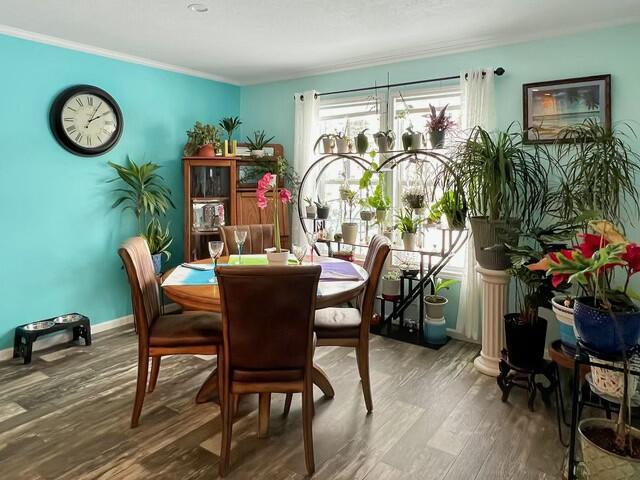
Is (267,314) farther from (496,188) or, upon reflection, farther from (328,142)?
(328,142)

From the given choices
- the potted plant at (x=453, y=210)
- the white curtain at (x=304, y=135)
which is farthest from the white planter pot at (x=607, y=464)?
the white curtain at (x=304, y=135)

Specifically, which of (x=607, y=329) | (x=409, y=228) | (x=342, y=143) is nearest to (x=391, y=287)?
(x=409, y=228)

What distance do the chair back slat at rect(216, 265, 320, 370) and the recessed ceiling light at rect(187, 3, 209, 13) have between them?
185 cm

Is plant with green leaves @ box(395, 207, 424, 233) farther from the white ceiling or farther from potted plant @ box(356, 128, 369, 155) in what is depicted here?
the white ceiling

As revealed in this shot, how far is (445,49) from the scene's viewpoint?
358 cm

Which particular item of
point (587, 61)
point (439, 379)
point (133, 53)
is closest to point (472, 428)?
point (439, 379)

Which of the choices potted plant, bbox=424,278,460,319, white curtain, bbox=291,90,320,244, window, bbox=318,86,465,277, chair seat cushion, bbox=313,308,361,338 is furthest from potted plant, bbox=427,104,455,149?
chair seat cushion, bbox=313,308,361,338

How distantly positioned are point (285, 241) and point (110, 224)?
5.32ft

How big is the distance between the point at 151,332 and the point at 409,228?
211 centimetres

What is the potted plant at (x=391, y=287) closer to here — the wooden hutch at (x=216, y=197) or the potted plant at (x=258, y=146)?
the wooden hutch at (x=216, y=197)

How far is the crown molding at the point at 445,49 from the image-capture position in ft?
10.0

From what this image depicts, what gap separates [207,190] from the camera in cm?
435

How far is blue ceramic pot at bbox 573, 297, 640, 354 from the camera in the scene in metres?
1.62

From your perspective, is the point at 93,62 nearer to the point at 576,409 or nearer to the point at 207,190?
the point at 207,190
